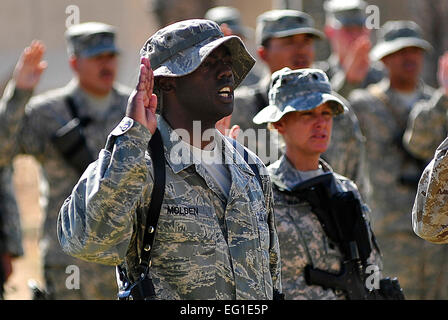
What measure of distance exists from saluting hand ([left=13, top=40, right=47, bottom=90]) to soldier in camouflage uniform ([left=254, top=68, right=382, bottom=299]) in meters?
2.26

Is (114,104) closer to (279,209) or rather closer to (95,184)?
(279,209)

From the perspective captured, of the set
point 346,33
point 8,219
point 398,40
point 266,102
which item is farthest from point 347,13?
point 8,219

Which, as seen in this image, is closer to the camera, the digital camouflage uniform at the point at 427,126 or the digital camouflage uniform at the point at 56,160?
the digital camouflage uniform at the point at 56,160

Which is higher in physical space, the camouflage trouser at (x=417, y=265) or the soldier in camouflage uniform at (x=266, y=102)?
the soldier in camouflage uniform at (x=266, y=102)

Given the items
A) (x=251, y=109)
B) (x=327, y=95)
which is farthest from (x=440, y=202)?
(x=251, y=109)

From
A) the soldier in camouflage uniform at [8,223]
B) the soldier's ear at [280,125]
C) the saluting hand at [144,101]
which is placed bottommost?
the soldier in camouflage uniform at [8,223]

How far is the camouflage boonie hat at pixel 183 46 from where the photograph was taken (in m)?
4.45

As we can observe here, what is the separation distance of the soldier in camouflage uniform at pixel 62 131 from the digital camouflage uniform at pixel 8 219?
551mm

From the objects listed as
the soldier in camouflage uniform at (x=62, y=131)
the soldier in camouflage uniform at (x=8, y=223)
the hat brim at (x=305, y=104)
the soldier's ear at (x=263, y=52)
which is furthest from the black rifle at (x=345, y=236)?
the soldier in camouflage uniform at (x=8, y=223)

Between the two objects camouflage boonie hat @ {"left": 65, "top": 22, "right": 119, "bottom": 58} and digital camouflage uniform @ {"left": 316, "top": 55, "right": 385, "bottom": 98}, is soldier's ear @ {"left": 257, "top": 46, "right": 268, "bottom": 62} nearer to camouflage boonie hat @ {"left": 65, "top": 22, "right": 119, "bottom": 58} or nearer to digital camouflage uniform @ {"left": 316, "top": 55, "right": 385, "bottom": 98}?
digital camouflage uniform @ {"left": 316, "top": 55, "right": 385, "bottom": 98}

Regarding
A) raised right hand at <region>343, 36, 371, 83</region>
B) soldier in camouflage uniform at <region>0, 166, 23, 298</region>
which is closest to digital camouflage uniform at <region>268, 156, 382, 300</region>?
raised right hand at <region>343, 36, 371, 83</region>

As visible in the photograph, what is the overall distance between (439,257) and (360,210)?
3539 millimetres

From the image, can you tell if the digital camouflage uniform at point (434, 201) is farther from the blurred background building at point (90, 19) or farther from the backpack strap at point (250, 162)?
the blurred background building at point (90, 19)

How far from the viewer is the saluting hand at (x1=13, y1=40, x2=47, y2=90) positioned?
25.1 feet
